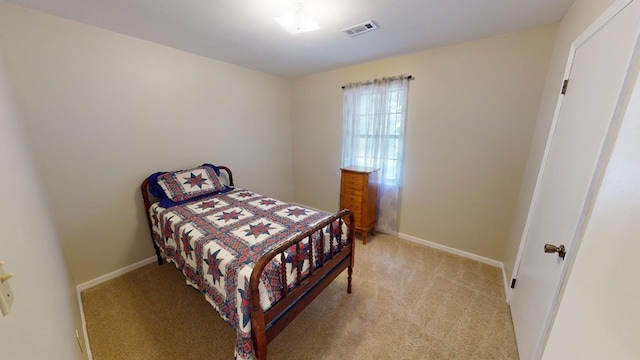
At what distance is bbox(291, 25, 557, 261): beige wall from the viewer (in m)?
1.99

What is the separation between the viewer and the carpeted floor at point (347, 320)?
1482 millimetres

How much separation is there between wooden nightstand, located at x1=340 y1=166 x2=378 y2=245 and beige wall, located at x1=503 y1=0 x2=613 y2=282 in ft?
4.70

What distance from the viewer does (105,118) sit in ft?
6.66

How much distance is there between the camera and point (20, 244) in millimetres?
702

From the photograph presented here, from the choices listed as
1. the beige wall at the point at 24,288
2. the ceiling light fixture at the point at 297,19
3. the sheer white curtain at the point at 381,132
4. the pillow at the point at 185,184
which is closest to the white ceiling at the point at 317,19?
the ceiling light fixture at the point at 297,19

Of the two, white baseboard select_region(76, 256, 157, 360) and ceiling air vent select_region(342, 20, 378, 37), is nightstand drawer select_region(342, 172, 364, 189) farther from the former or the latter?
white baseboard select_region(76, 256, 157, 360)

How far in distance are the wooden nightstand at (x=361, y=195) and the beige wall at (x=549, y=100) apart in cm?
143

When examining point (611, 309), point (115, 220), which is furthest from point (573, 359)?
point (115, 220)

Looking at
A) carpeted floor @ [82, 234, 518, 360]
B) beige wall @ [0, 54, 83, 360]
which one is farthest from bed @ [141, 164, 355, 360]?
beige wall @ [0, 54, 83, 360]

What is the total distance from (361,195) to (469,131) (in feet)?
4.50

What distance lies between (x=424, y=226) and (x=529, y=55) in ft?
6.46

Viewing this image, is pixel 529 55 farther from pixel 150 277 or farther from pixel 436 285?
pixel 150 277

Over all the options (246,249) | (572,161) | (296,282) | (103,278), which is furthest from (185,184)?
(572,161)

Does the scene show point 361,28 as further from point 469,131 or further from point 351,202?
point 351,202
